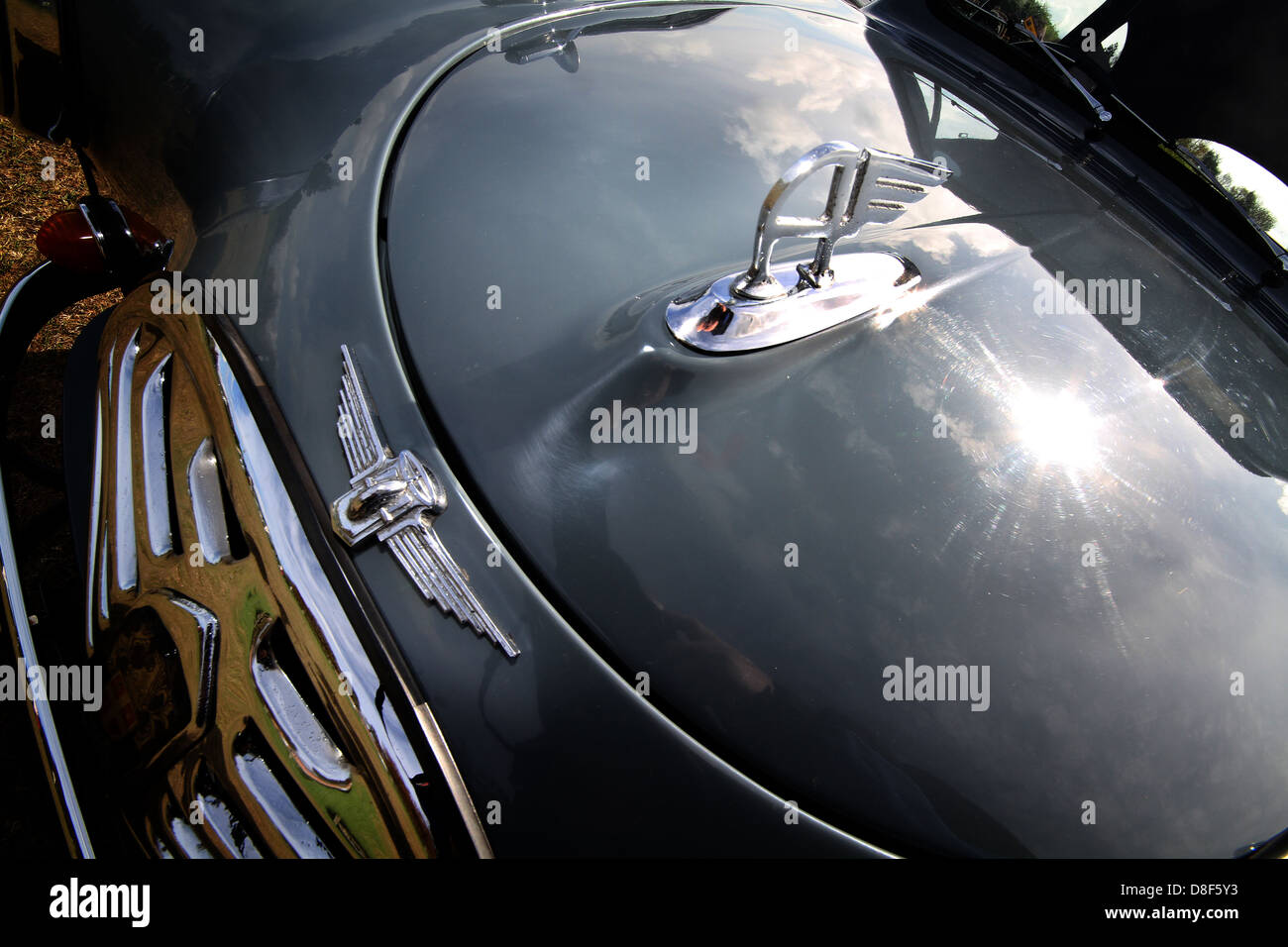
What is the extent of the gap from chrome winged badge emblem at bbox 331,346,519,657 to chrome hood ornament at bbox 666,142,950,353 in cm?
39

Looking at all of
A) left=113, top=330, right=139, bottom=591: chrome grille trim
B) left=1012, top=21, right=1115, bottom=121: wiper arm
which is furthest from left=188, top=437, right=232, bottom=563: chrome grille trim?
left=1012, top=21, right=1115, bottom=121: wiper arm

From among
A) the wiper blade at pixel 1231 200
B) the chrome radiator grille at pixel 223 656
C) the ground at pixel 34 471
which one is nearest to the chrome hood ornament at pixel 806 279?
the chrome radiator grille at pixel 223 656

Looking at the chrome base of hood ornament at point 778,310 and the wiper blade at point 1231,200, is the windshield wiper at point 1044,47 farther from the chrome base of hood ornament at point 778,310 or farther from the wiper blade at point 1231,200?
the chrome base of hood ornament at point 778,310

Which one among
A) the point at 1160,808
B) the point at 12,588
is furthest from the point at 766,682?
the point at 12,588

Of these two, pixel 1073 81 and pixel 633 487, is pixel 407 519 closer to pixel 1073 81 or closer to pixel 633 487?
pixel 633 487

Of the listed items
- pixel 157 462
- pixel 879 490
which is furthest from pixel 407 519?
pixel 879 490

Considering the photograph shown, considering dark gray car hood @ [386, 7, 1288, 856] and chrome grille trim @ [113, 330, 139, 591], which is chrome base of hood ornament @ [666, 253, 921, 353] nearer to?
dark gray car hood @ [386, 7, 1288, 856]

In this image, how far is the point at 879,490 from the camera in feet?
3.51

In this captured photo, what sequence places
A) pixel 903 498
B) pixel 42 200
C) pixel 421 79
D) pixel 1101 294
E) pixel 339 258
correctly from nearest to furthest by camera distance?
pixel 903 498
pixel 339 258
pixel 1101 294
pixel 421 79
pixel 42 200

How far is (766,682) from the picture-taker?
0.97 meters

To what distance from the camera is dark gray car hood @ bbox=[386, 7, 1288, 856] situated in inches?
37.8

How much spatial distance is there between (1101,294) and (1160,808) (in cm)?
81
